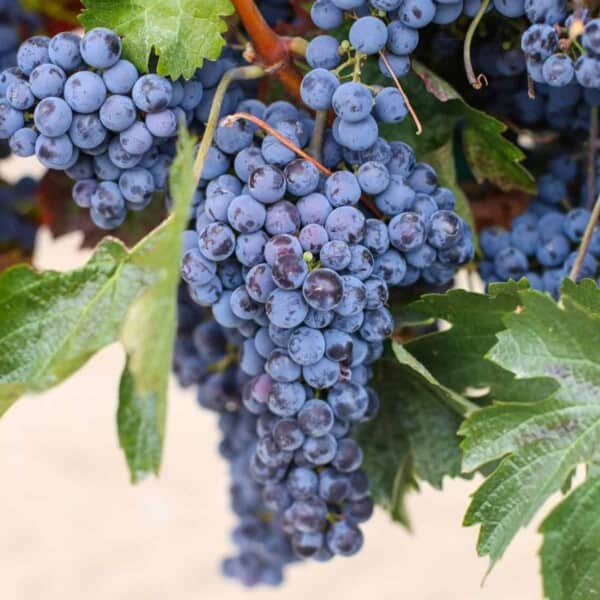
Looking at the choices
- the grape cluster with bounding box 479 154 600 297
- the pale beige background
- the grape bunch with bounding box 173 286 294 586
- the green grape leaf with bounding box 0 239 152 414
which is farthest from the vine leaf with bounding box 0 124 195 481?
the pale beige background

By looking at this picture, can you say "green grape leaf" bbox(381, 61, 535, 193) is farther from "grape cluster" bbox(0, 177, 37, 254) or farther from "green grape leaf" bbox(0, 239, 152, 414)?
"grape cluster" bbox(0, 177, 37, 254)

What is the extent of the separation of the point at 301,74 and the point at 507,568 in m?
1.30

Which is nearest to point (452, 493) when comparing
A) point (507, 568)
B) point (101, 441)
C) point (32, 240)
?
point (507, 568)

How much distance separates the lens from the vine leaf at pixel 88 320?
0.37 metres

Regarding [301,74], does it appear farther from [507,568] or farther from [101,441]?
[101,441]

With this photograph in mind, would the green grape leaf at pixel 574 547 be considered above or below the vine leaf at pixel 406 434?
above

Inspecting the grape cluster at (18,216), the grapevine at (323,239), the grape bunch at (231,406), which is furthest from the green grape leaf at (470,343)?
the grape cluster at (18,216)

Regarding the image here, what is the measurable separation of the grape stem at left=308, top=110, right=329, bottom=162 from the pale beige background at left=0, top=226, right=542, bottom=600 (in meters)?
1.16

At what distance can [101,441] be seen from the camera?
1956 mm

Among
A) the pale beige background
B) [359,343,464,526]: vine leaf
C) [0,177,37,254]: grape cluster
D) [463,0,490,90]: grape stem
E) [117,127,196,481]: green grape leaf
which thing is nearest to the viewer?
[117,127,196,481]: green grape leaf

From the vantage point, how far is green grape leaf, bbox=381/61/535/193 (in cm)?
49

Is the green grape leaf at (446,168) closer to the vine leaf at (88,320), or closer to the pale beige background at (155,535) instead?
the vine leaf at (88,320)

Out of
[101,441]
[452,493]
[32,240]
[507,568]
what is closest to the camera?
[32,240]

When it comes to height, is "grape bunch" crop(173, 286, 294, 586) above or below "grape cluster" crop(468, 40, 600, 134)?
below
